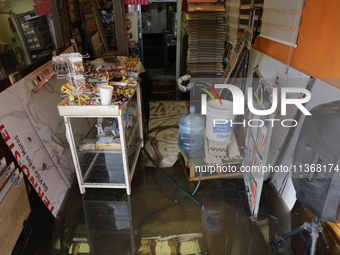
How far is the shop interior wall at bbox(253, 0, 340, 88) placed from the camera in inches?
67.7

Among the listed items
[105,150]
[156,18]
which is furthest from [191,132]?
[156,18]

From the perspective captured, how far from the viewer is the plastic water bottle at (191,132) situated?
3150mm

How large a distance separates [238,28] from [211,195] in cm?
272

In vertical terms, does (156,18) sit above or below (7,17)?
below

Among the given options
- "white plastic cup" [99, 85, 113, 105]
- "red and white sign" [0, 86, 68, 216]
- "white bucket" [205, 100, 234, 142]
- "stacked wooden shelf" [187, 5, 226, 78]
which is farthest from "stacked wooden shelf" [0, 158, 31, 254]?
"stacked wooden shelf" [187, 5, 226, 78]

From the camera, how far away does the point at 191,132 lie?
10.7ft

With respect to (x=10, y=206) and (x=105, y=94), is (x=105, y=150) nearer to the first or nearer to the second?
(x=105, y=94)

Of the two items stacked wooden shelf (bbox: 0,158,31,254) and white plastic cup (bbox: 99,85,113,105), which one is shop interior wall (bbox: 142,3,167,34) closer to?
white plastic cup (bbox: 99,85,113,105)

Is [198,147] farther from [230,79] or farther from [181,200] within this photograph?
[230,79]

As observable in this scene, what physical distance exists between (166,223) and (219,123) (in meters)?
1.23

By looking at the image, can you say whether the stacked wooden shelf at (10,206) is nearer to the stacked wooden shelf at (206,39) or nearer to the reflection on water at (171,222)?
the reflection on water at (171,222)

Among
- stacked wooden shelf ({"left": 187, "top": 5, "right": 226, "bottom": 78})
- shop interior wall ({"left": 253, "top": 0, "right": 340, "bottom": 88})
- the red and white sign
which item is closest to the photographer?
shop interior wall ({"left": 253, "top": 0, "right": 340, "bottom": 88})

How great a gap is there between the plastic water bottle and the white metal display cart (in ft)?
2.04

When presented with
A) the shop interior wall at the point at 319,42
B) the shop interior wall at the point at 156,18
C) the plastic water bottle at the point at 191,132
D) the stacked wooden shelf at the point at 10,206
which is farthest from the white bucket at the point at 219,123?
the shop interior wall at the point at 156,18
